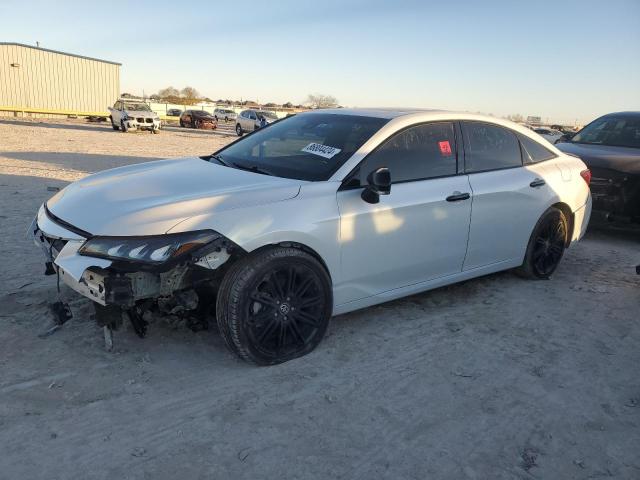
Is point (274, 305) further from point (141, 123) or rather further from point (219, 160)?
point (141, 123)

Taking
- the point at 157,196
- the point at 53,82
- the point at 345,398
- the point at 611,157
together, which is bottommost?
the point at 345,398

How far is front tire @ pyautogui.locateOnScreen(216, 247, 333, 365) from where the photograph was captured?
10.4 ft

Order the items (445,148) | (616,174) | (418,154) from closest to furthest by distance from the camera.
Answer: (418,154) → (445,148) → (616,174)

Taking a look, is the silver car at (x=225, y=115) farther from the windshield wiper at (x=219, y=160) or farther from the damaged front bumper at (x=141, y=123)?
the windshield wiper at (x=219, y=160)

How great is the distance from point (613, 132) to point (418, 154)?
17.2 ft

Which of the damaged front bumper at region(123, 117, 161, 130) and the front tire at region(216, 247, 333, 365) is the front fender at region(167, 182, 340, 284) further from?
the damaged front bumper at region(123, 117, 161, 130)

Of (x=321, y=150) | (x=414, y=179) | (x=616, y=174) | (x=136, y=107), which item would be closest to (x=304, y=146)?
(x=321, y=150)

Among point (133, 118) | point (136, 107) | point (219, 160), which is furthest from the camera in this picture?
point (136, 107)

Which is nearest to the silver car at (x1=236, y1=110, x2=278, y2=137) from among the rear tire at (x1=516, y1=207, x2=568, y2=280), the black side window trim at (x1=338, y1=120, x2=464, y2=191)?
the rear tire at (x1=516, y1=207, x2=568, y2=280)

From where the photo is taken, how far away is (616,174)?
691 cm

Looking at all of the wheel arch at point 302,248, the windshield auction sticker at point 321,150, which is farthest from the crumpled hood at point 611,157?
the wheel arch at point 302,248

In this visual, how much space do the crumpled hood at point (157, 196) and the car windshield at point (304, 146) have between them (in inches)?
8.2

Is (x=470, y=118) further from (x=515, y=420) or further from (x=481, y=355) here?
(x=515, y=420)

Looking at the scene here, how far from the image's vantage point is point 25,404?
2.84 m
